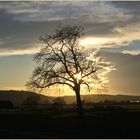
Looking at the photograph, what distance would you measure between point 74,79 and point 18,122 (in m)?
11.3

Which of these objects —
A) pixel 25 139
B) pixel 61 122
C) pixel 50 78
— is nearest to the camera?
→ pixel 25 139

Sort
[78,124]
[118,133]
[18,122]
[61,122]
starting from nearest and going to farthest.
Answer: [118,133], [78,124], [61,122], [18,122]

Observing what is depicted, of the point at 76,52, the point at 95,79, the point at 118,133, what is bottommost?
the point at 118,133

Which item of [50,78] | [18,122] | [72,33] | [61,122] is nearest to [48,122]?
[61,122]

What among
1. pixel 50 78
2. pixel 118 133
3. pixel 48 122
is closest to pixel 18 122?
pixel 48 122

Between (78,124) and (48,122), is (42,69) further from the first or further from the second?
(78,124)

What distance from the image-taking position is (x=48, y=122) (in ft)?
171

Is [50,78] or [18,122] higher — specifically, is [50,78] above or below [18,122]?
above

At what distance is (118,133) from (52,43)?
1092 inches

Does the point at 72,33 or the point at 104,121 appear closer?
the point at 104,121

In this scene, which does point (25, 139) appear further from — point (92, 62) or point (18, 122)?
point (92, 62)

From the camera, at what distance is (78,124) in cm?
4812

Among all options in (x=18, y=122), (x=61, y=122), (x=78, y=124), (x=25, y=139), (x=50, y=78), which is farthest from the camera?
(x=50, y=78)

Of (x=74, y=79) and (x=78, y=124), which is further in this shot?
(x=74, y=79)
